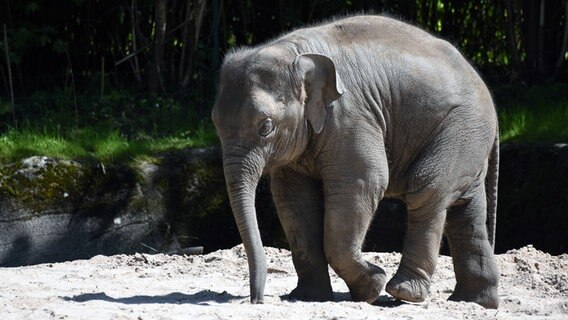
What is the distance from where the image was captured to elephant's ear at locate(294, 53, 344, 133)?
288 inches

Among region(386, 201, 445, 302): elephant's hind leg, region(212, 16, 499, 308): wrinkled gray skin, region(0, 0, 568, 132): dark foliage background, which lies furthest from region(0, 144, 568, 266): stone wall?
region(386, 201, 445, 302): elephant's hind leg

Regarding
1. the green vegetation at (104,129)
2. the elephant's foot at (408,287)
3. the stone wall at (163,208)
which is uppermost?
the elephant's foot at (408,287)

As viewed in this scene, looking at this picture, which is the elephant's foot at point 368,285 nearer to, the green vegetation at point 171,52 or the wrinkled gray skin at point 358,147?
the wrinkled gray skin at point 358,147

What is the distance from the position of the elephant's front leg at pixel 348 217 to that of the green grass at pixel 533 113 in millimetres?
4141

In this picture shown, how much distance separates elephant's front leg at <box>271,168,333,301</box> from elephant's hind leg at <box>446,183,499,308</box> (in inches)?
42.5

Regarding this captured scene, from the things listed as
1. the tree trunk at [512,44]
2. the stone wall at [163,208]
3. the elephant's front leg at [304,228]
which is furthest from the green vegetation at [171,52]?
the elephant's front leg at [304,228]

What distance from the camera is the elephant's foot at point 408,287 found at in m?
7.73

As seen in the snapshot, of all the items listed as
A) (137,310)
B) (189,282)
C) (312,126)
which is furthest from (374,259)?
(137,310)

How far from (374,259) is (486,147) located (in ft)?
6.69

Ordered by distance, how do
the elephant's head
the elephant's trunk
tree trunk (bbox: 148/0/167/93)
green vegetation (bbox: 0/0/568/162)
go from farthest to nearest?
tree trunk (bbox: 148/0/167/93)
green vegetation (bbox: 0/0/568/162)
the elephant's head
the elephant's trunk

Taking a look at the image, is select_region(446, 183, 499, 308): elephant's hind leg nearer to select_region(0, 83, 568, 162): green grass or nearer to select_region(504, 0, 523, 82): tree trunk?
select_region(0, 83, 568, 162): green grass

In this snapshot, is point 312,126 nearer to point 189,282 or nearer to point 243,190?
point 243,190

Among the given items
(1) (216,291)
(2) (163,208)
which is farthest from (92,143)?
(1) (216,291)

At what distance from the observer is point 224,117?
7141 millimetres
